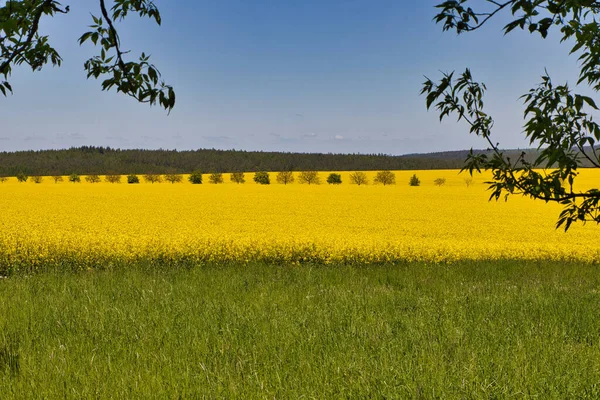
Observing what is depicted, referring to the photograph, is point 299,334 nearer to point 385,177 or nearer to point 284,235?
point 284,235

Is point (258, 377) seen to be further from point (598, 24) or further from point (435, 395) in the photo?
point (598, 24)

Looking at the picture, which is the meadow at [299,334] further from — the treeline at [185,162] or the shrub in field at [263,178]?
the treeline at [185,162]

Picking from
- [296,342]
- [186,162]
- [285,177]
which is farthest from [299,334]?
[186,162]

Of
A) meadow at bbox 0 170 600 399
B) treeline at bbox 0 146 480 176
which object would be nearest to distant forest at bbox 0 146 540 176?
treeline at bbox 0 146 480 176

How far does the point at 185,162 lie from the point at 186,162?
31 cm

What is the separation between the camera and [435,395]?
3080 millimetres

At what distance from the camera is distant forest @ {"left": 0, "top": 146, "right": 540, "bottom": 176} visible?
134 m

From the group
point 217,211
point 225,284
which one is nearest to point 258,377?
point 225,284

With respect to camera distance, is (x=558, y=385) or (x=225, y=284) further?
(x=225, y=284)

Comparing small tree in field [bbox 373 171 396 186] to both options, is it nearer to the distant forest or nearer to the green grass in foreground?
the distant forest

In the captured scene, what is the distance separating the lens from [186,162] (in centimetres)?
14362

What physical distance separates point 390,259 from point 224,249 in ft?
15.0

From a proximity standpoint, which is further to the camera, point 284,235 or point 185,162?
point 185,162

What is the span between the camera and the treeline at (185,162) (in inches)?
5295
